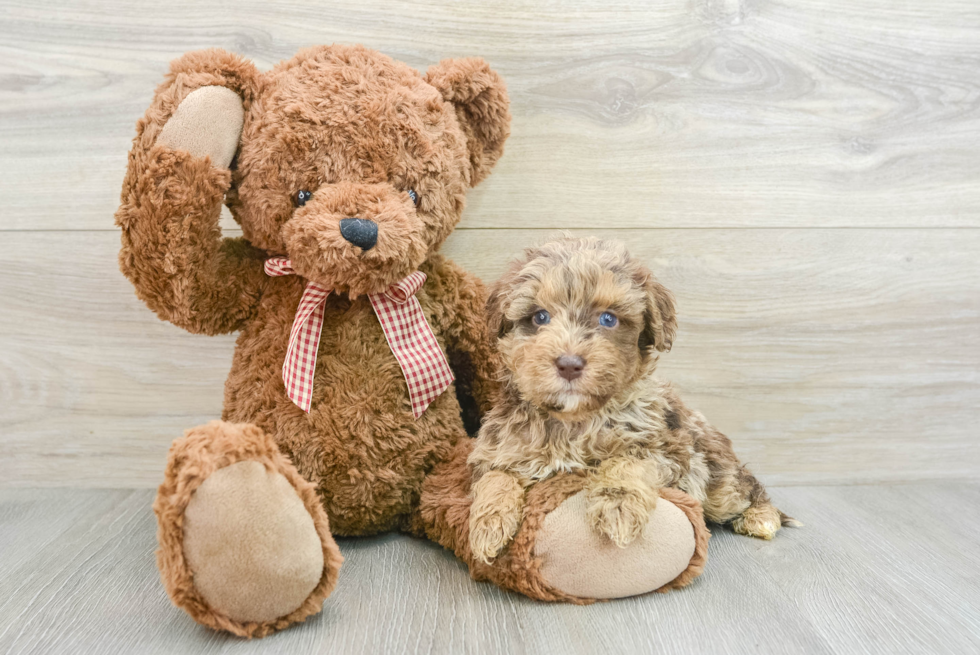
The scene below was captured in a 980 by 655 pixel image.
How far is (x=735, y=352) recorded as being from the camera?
172cm

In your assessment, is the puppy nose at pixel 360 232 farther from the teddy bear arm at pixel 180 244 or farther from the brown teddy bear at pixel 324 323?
the teddy bear arm at pixel 180 244

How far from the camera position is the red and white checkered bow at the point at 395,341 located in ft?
4.17

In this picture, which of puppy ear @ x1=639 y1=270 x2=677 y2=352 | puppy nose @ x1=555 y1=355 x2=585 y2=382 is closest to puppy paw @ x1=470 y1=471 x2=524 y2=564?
puppy nose @ x1=555 y1=355 x2=585 y2=382

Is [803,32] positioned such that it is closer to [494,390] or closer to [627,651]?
[494,390]

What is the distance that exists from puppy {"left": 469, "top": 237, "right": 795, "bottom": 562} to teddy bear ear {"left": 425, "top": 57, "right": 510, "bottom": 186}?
28cm

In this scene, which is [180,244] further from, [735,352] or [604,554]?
[735,352]

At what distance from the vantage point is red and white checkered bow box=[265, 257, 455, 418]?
1.27 metres

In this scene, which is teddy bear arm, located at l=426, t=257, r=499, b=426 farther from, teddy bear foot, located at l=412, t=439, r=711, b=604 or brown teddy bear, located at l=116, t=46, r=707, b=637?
teddy bear foot, located at l=412, t=439, r=711, b=604

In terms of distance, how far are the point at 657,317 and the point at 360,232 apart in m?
0.49

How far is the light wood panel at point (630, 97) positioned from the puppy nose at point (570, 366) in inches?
25.7

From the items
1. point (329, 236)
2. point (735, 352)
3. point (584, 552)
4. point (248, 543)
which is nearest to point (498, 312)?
point (329, 236)

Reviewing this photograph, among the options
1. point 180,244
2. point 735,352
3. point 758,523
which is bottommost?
point 758,523

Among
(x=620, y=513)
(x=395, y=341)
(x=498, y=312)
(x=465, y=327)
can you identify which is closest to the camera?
(x=620, y=513)

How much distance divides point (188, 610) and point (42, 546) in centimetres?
60
